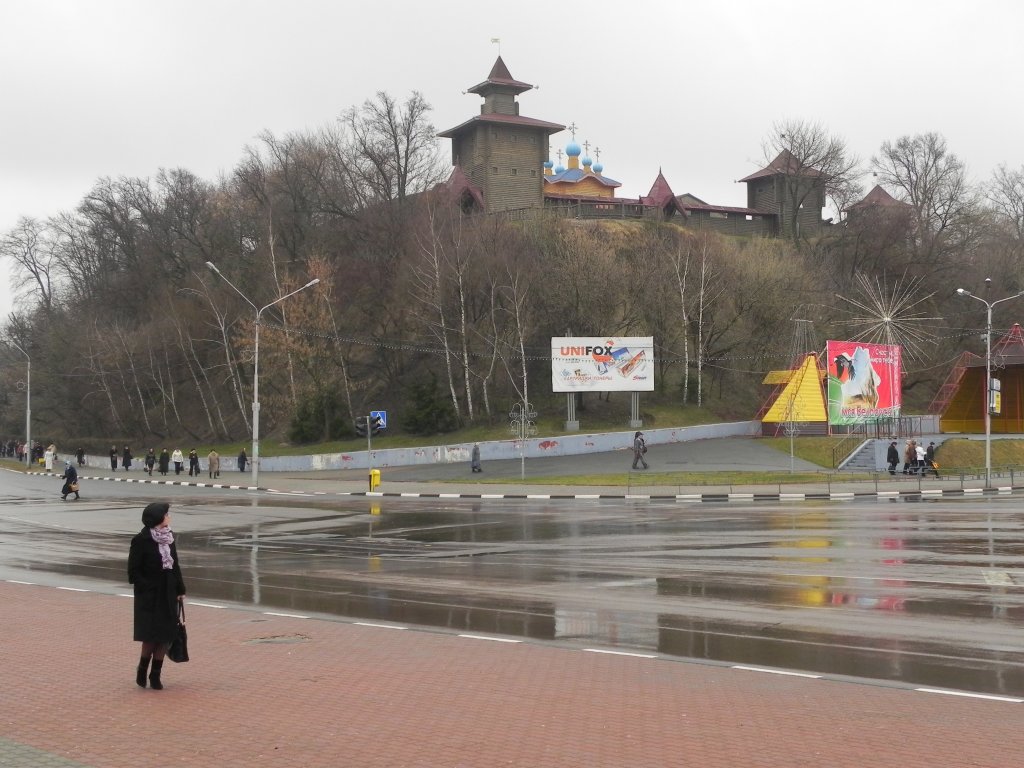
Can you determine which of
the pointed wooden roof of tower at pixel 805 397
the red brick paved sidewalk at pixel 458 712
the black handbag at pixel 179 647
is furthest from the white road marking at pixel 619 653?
the pointed wooden roof of tower at pixel 805 397

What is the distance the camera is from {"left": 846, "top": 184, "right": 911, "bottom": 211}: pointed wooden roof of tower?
267 feet

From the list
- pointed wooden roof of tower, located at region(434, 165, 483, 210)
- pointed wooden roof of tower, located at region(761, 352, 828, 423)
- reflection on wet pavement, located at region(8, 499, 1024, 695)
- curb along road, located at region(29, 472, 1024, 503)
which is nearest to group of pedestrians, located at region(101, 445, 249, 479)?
curb along road, located at region(29, 472, 1024, 503)

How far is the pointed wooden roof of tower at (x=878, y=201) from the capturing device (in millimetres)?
81438

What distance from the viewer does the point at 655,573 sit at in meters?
15.8

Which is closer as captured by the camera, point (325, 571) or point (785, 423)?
point (325, 571)

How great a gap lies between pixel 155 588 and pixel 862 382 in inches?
2033

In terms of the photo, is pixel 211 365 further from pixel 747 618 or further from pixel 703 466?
pixel 747 618

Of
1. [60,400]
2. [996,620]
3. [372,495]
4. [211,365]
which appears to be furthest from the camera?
[60,400]

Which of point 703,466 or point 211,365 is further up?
point 211,365

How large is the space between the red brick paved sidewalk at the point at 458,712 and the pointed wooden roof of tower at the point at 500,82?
8540 cm

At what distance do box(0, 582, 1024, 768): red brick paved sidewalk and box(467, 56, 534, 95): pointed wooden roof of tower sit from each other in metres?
85.4

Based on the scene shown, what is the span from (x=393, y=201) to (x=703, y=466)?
36976mm

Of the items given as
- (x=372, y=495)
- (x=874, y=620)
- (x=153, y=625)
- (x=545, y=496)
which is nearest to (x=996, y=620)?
(x=874, y=620)

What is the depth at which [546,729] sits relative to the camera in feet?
23.9
